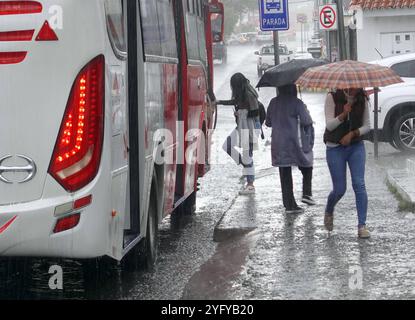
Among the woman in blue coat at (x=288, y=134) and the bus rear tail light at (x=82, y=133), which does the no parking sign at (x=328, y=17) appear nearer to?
the woman in blue coat at (x=288, y=134)

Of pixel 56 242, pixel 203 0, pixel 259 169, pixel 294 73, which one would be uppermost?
pixel 203 0

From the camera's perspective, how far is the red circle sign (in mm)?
24480

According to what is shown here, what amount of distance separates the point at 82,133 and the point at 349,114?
3917 mm

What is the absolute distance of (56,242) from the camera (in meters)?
6.98

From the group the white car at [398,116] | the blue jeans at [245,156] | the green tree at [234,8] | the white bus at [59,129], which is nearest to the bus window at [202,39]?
the blue jeans at [245,156]

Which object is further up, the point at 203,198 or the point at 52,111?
the point at 52,111

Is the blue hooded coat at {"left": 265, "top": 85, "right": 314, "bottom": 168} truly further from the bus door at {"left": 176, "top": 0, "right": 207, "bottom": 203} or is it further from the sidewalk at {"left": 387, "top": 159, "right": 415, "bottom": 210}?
the sidewalk at {"left": 387, "top": 159, "right": 415, "bottom": 210}

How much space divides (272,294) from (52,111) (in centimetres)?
242

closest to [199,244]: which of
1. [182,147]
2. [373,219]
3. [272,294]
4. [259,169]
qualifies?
[182,147]

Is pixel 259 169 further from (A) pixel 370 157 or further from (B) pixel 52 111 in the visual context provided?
(B) pixel 52 111

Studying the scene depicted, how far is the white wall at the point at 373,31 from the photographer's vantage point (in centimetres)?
3362

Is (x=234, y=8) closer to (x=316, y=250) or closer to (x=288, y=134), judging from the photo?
(x=288, y=134)

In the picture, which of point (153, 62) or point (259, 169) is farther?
point (259, 169)
